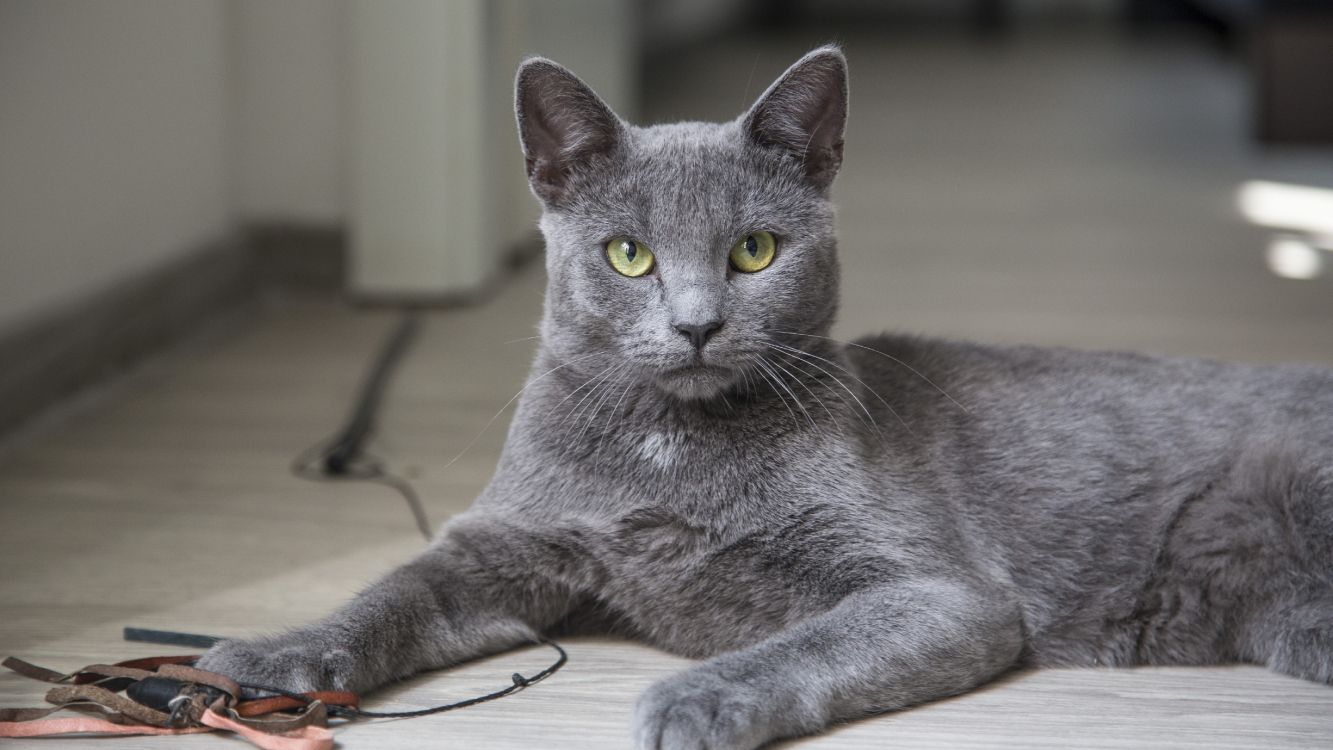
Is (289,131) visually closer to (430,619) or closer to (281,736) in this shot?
(430,619)

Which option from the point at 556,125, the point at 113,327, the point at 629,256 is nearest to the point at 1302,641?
the point at 629,256

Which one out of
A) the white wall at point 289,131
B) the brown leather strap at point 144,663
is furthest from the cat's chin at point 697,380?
the white wall at point 289,131

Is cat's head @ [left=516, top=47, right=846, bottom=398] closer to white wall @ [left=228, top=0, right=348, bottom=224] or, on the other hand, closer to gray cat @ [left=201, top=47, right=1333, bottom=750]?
gray cat @ [left=201, top=47, right=1333, bottom=750]

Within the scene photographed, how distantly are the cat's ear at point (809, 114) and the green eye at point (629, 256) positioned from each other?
153 millimetres

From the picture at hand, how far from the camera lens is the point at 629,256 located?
1.36 metres

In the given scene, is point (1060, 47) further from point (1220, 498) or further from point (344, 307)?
point (1220, 498)

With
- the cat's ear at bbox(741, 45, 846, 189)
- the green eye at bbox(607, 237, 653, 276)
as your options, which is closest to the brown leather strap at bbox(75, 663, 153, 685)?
the green eye at bbox(607, 237, 653, 276)

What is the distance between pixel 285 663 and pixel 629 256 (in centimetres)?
47

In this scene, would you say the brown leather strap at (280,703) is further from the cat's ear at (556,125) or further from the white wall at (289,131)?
the white wall at (289,131)

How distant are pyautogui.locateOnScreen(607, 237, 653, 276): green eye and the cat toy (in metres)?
0.43

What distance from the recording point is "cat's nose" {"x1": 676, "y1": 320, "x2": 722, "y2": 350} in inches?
50.5

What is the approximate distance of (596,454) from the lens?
56.3 inches

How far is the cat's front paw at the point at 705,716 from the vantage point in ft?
3.84

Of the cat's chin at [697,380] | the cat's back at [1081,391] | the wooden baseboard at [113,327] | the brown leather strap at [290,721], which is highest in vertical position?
the cat's chin at [697,380]
